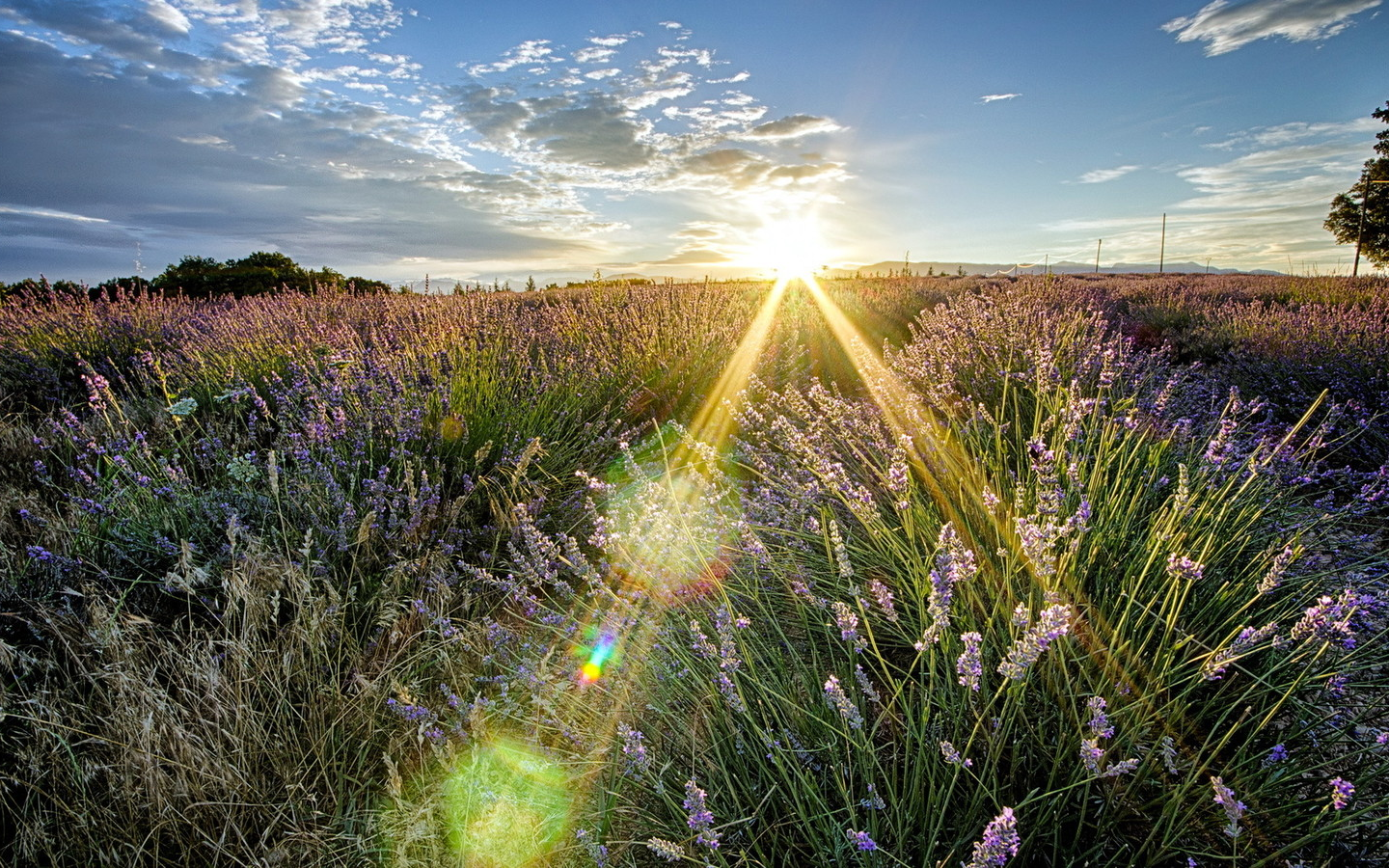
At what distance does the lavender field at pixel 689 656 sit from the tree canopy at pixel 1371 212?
122ft

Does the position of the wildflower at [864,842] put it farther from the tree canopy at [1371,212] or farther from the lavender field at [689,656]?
the tree canopy at [1371,212]

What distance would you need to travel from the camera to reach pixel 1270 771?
1356mm

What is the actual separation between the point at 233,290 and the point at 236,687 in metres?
16.0

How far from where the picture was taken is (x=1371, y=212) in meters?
28.3

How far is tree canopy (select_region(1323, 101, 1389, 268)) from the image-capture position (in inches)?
1063

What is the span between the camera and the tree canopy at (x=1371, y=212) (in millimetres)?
27000

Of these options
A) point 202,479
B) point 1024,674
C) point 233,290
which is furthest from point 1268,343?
point 233,290

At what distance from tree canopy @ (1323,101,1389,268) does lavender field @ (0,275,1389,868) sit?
3728 centimetres

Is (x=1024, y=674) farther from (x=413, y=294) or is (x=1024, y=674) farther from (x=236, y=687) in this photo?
(x=413, y=294)

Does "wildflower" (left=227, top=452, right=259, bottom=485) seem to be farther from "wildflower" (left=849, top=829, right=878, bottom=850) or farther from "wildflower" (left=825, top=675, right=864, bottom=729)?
"wildflower" (left=849, top=829, right=878, bottom=850)

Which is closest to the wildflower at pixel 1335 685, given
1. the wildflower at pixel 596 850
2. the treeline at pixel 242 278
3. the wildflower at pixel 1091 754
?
the wildflower at pixel 1091 754

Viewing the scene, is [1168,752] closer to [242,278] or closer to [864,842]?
[864,842]

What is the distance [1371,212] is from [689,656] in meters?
42.2

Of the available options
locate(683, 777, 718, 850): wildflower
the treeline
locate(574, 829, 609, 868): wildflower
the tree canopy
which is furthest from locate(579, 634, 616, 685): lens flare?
the tree canopy
